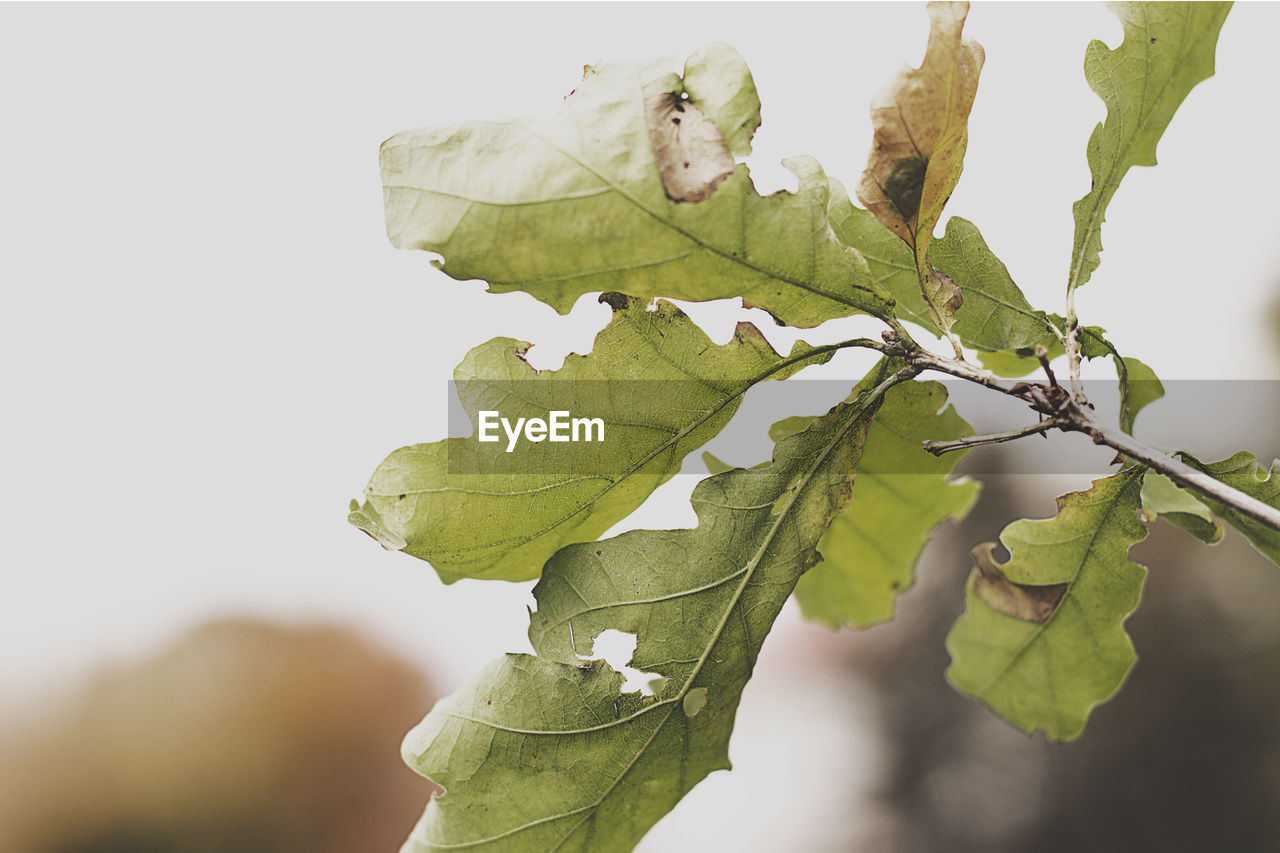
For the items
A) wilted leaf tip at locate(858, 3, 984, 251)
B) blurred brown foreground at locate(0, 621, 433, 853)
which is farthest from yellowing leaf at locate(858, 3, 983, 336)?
blurred brown foreground at locate(0, 621, 433, 853)

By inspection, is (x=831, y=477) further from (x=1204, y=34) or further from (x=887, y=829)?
(x=887, y=829)

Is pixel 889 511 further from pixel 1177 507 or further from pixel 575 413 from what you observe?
pixel 575 413

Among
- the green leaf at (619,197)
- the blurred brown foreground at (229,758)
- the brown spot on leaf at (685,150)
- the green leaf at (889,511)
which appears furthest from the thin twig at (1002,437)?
the blurred brown foreground at (229,758)

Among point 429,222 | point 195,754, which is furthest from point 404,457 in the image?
point 195,754

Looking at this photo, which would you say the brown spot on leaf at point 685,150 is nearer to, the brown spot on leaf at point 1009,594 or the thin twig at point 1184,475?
the thin twig at point 1184,475

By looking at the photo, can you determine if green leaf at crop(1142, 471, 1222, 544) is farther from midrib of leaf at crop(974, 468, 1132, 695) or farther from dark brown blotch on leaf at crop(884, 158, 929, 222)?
dark brown blotch on leaf at crop(884, 158, 929, 222)
